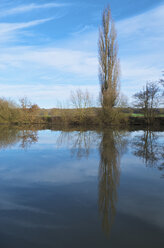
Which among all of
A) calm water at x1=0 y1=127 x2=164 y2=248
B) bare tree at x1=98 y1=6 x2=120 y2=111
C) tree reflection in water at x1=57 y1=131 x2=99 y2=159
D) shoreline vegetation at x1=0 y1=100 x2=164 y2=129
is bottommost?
calm water at x1=0 y1=127 x2=164 y2=248

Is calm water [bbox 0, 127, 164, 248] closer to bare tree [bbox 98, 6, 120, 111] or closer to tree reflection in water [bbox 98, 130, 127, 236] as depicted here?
tree reflection in water [bbox 98, 130, 127, 236]

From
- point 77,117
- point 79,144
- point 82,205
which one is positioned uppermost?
point 77,117

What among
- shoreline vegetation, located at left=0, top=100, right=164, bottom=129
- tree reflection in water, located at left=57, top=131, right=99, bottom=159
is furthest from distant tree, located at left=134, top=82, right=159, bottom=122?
tree reflection in water, located at left=57, top=131, right=99, bottom=159

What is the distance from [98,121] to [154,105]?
6609 millimetres

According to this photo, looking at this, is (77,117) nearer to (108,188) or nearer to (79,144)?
(79,144)

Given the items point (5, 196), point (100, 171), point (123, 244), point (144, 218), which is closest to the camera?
point (123, 244)

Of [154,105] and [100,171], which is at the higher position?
[154,105]

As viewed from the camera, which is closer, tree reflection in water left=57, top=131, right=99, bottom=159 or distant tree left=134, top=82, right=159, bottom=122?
tree reflection in water left=57, top=131, right=99, bottom=159

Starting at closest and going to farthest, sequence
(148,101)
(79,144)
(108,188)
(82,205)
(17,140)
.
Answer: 1. (82,205)
2. (108,188)
3. (79,144)
4. (17,140)
5. (148,101)

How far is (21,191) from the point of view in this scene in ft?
12.0

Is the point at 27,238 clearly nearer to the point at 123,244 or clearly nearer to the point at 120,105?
the point at 123,244

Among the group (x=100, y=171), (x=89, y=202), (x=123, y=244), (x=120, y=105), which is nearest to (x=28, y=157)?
(x=100, y=171)

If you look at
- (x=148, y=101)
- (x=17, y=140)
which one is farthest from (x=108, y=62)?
(x=17, y=140)

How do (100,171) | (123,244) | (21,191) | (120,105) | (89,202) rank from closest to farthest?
(123,244) → (89,202) → (21,191) → (100,171) → (120,105)
